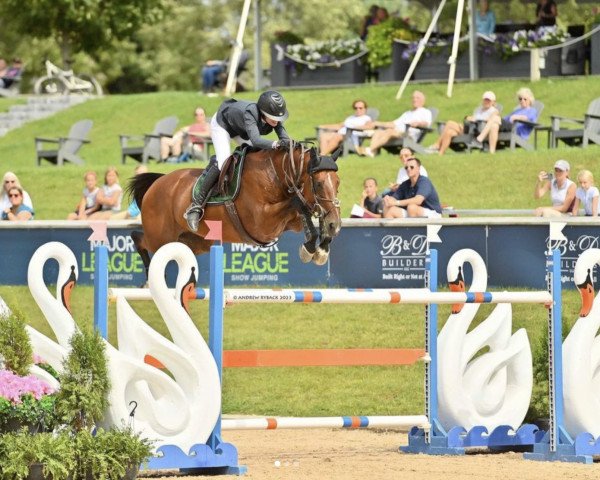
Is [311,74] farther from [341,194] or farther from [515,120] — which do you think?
[341,194]

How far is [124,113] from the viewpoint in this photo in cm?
2819

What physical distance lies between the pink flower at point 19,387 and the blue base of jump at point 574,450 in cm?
359

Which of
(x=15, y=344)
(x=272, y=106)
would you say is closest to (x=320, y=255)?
(x=272, y=106)

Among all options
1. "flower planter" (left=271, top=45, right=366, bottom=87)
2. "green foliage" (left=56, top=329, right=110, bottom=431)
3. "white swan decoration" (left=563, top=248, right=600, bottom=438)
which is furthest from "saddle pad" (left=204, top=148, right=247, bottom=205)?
"flower planter" (left=271, top=45, right=366, bottom=87)

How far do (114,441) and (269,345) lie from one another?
704cm

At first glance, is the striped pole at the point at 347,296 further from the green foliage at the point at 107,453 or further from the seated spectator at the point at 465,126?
the seated spectator at the point at 465,126

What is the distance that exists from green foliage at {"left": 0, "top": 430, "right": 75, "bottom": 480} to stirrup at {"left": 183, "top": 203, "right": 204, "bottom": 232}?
526 centimetres

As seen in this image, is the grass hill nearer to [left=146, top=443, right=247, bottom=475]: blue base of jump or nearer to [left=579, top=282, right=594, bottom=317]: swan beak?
[left=579, top=282, right=594, bottom=317]: swan beak

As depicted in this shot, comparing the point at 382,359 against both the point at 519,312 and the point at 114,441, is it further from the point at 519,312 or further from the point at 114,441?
the point at 519,312

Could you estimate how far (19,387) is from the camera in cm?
765

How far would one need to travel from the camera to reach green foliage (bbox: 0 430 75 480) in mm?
7398

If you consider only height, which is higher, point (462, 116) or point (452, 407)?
point (462, 116)

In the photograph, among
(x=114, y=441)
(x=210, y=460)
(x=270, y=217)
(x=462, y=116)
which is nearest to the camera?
(x=114, y=441)

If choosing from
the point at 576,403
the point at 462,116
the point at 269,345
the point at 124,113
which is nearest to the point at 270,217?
the point at 269,345
